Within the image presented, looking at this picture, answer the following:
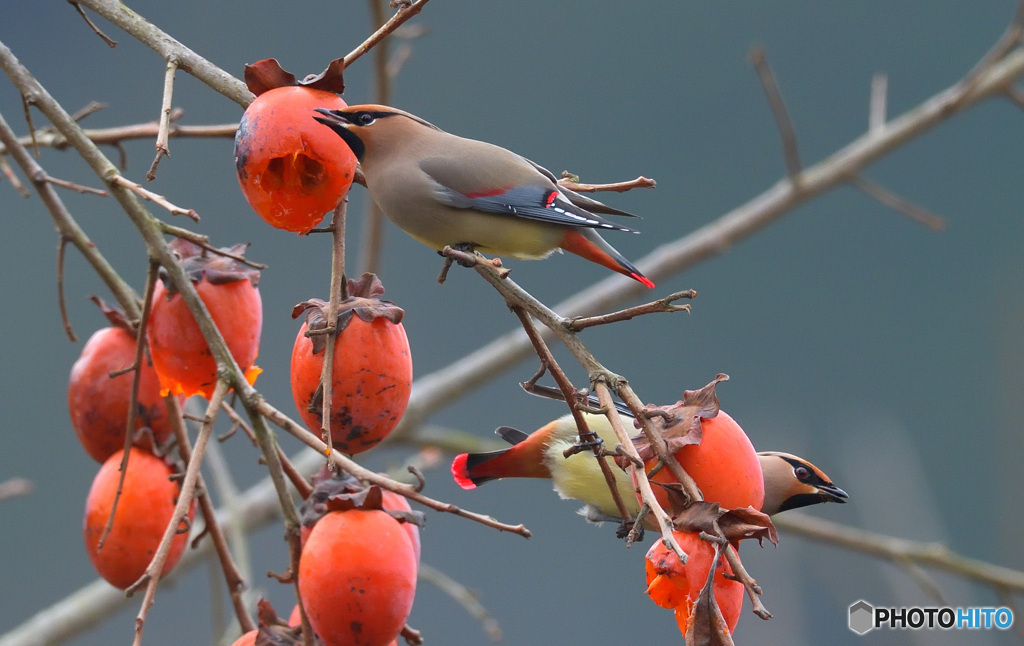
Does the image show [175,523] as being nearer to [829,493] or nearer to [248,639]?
[248,639]

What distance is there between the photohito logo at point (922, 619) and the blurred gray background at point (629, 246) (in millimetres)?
2441

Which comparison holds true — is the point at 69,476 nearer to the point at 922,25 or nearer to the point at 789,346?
the point at 789,346

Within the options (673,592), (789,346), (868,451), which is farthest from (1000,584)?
(789,346)

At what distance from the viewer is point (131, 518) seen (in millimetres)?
1764

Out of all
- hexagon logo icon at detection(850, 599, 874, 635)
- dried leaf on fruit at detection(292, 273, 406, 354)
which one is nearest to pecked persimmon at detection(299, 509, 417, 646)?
dried leaf on fruit at detection(292, 273, 406, 354)

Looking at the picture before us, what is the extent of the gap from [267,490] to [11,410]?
385cm

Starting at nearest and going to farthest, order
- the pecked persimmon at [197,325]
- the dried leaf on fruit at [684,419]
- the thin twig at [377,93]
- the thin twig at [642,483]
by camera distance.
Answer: the thin twig at [642,483]
the dried leaf on fruit at [684,419]
the pecked persimmon at [197,325]
the thin twig at [377,93]

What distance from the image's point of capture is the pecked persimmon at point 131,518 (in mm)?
1751

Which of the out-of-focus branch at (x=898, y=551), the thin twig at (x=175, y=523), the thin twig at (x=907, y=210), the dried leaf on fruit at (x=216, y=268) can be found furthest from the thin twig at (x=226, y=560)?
the thin twig at (x=907, y=210)

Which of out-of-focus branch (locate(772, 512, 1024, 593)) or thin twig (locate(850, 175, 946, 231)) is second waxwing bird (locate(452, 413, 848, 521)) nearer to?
out-of-focus branch (locate(772, 512, 1024, 593))

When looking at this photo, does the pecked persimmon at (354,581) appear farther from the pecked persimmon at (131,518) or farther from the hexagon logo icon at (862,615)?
the hexagon logo icon at (862,615)

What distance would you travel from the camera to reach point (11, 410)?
6477mm

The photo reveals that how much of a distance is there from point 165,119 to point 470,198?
685 mm

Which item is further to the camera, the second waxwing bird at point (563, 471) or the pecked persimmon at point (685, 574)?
the second waxwing bird at point (563, 471)
